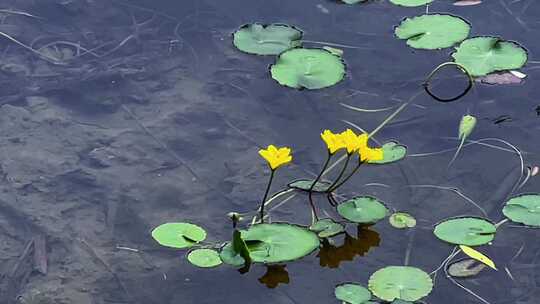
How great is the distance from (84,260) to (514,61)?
4.74 ft

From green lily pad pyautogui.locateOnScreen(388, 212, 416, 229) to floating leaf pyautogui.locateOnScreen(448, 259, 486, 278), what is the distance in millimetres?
159

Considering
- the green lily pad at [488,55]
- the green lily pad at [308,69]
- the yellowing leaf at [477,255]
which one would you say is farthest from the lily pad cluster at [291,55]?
the yellowing leaf at [477,255]

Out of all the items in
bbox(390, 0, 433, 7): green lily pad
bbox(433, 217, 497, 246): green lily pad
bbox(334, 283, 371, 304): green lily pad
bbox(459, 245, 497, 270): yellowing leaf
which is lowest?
bbox(334, 283, 371, 304): green lily pad

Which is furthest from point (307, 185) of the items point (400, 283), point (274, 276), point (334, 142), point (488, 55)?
point (488, 55)

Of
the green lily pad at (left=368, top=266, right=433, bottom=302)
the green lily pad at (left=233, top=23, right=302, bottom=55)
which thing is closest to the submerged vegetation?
the green lily pad at (left=368, top=266, right=433, bottom=302)

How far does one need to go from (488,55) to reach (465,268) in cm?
86

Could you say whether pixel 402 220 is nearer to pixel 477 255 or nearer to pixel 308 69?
pixel 477 255

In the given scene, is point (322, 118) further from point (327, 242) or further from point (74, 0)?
point (74, 0)

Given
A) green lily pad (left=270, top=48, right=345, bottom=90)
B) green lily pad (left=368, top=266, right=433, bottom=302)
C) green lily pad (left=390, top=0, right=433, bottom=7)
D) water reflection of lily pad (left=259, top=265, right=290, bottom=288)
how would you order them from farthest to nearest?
green lily pad (left=390, top=0, right=433, bottom=7)
green lily pad (left=270, top=48, right=345, bottom=90)
water reflection of lily pad (left=259, top=265, right=290, bottom=288)
green lily pad (left=368, top=266, right=433, bottom=302)

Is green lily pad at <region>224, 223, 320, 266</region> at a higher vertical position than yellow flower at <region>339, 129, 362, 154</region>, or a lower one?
lower

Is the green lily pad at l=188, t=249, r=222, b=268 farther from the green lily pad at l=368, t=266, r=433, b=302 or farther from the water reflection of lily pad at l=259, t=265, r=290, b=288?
the green lily pad at l=368, t=266, r=433, b=302

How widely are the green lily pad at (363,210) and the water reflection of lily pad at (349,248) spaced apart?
36 millimetres

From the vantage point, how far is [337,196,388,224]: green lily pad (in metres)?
2.55

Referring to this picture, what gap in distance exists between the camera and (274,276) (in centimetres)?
247
